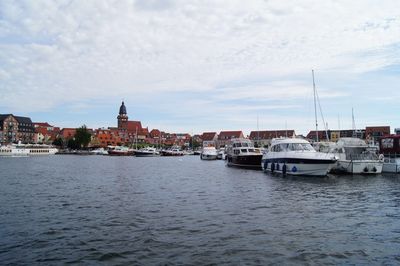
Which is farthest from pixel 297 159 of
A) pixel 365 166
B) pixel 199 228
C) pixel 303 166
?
pixel 199 228

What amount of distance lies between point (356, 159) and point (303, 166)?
8.55m

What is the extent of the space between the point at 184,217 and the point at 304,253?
27.4 feet

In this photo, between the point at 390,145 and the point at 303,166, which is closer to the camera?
the point at 303,166

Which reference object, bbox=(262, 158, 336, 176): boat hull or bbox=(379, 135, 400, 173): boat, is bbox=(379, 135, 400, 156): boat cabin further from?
bbox=(262, 158, 336, 176): boat hull

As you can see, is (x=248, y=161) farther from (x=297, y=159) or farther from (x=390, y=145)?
(x=390, y=145)

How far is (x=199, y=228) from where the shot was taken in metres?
19.0

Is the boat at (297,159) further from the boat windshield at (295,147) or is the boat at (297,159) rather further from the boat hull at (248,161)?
the boat hull at (248,161)

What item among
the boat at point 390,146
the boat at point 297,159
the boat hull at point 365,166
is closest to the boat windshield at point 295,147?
the boat at point 297,159

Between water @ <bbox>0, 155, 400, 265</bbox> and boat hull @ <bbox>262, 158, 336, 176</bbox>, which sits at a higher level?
boat hull @ <bbox>262, 158, 336, 176</bbox>

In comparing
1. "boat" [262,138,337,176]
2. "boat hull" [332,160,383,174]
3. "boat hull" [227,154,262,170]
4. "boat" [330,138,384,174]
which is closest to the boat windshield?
"boat" [262,138,337,176]

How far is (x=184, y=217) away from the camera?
71.1 feet

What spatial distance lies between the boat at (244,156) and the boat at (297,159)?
1112cm

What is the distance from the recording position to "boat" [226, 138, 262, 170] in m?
68.8

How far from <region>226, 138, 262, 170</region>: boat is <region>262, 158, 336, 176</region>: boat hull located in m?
15.2
